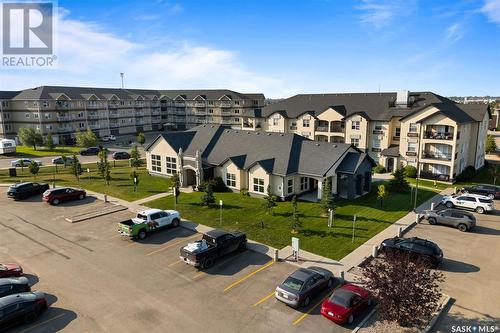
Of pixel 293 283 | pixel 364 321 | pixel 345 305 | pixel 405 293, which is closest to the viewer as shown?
pixel 405 293

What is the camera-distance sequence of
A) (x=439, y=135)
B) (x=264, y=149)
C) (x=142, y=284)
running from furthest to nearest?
1. (x=439, y=135)
2. (x=264, y=149)
3. (x=142, y=284)

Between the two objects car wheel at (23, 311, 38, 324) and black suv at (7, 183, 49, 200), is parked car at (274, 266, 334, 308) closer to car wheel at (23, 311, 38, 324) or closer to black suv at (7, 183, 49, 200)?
car wheel at (23, 311, 38, 324)

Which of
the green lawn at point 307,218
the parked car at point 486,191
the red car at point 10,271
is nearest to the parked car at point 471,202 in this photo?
the green lawn at point 307,218

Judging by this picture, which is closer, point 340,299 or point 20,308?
point 20,308

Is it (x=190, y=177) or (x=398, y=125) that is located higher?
(x=398, y=125)

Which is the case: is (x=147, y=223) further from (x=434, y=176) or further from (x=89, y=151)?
(x=89, y=151)

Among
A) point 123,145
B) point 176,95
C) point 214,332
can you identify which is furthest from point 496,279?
point 176,95

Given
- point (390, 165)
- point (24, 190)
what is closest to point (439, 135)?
point (390, 165)
